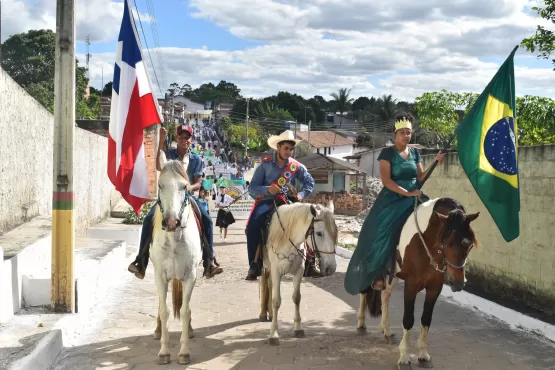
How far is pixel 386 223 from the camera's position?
6.08 metres

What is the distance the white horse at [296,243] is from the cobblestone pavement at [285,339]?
1.67 feet

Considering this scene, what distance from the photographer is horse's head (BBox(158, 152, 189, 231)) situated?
5.25 metres

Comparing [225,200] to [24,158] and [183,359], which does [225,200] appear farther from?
[183,359]

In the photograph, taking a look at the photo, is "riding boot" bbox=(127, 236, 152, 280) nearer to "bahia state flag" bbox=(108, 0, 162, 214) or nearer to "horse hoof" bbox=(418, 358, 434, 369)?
"bahia state flag" bbox=(108, 0, 162, 214)

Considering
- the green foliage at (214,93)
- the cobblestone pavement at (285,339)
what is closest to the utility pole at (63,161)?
the cobblestone pavement at (285,339)

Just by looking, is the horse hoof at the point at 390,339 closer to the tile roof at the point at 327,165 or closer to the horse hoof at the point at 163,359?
the horse hoof at the point at 163,359

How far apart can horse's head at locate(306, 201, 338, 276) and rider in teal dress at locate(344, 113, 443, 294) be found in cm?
47

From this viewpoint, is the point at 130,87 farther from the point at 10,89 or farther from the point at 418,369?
the point at 418,369

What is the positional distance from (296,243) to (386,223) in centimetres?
104

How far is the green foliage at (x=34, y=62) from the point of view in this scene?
42.3 meters

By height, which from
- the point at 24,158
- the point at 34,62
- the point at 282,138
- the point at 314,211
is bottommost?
the point at 314,211

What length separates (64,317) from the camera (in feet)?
20.8

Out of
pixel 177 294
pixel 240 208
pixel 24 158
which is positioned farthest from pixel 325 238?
pixel 240 208

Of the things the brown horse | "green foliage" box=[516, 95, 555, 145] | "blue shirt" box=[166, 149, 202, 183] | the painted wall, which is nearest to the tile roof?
"green foliage" box=[516, 95, 555, 145]
